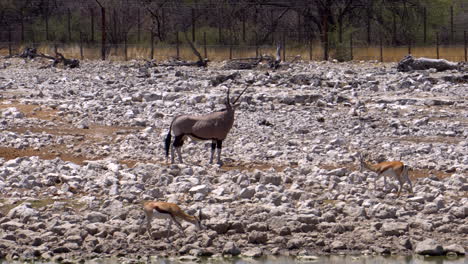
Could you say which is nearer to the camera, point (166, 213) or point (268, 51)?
point (166, 213)

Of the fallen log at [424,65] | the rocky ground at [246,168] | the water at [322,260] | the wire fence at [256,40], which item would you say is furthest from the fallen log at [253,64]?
the water at [322,260]

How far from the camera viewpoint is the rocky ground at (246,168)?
1083cm

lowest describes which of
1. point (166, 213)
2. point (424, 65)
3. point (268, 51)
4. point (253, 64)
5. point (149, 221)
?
point (268, 51)

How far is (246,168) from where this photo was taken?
14.8 meters

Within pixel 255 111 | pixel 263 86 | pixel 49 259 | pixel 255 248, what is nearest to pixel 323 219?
pixel 255 248

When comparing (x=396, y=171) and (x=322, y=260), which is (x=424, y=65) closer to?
(x=396, y=171)

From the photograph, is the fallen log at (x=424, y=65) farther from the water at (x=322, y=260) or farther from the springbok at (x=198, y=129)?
the water at (x=322, y=260)

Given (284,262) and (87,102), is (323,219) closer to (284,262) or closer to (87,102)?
(284,262)

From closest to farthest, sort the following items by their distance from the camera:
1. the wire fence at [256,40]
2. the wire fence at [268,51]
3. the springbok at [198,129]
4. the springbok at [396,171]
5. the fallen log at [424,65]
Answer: the springbok at [396,171] → the springbok at [198,129] → the fallen log at [424,65] → the wire fence at [268,51] → the wire fence at [256,40]

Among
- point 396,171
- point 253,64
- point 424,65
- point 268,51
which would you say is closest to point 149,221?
point 396,171

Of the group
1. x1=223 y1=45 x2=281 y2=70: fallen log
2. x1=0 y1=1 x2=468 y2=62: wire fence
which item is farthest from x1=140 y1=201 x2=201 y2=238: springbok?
x1=0 y1=1 x2=468 y2=62: wire fence

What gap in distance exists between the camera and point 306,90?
953 inches

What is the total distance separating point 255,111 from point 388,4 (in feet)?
80.8

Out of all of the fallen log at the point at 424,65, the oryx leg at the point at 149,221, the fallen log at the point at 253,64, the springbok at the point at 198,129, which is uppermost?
the springbok at the point at 198,129
